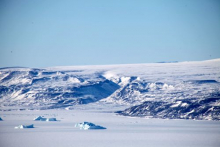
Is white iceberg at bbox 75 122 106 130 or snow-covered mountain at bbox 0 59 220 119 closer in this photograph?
white iceberg at bbox 75 122 106 130

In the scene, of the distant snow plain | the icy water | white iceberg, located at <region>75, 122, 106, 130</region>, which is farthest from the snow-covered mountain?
white iceberg, located at <region>75, 122, 106, 130</region>

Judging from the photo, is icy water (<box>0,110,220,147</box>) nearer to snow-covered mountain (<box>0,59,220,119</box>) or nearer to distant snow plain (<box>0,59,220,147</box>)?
distant snow plain (<box>0,59,220,147</box>)

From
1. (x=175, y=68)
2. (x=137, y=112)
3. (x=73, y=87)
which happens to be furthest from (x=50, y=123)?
(x=175, y=68)

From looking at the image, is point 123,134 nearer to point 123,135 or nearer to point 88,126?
point 123,135

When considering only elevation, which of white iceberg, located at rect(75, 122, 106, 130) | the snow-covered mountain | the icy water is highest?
the snow-covered mountain

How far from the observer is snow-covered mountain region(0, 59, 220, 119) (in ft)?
339

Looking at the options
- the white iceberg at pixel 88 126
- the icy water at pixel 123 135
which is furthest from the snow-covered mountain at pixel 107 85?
the white iceberg at pixel 88 126

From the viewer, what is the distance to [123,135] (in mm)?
50344

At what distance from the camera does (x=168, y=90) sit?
106 metres

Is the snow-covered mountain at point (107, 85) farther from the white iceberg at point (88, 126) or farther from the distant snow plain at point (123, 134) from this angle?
the white iceberg at point (88, 126)

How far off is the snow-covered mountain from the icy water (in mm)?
30527

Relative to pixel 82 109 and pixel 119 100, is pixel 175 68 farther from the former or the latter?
pixel 82 109

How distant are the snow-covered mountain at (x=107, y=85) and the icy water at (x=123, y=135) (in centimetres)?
3053

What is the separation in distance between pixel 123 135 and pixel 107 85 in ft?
215
